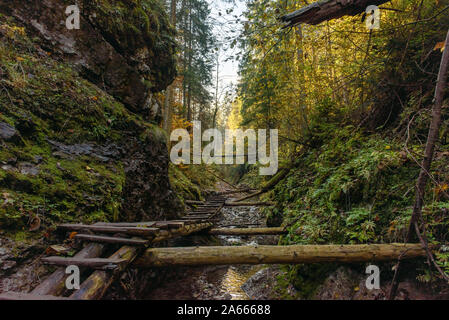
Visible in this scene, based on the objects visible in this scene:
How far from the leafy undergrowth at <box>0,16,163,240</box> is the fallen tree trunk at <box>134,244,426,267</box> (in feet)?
4.21

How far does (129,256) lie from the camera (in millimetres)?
2318

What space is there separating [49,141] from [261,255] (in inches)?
155

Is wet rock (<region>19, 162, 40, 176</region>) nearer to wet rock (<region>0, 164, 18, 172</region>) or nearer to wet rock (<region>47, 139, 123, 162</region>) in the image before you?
wet rock (<region>0, 164, 18, 172</region>)

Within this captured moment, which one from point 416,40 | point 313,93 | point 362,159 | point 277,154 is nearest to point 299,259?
point 362,159

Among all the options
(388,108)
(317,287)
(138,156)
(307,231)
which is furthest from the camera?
(138,156)

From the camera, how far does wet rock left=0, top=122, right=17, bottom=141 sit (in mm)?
2785

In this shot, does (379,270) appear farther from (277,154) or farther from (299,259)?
(277,154)

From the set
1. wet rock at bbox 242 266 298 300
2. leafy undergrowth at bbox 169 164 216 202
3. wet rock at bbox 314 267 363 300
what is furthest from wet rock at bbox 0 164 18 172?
wet rock at bbox 314 267 363 300

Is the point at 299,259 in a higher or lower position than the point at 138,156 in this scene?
lower

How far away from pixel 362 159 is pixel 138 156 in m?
5.04

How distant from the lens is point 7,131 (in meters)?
2.86

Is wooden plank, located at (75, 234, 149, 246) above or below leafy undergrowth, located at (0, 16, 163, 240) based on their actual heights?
below

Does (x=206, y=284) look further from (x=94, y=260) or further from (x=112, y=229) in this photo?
(x=94, y=260)

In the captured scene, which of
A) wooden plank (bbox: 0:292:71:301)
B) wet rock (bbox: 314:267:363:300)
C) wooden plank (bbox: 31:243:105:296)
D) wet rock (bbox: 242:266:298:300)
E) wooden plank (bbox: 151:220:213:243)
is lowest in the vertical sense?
wet rock (bbox: 242:266:298:300)
